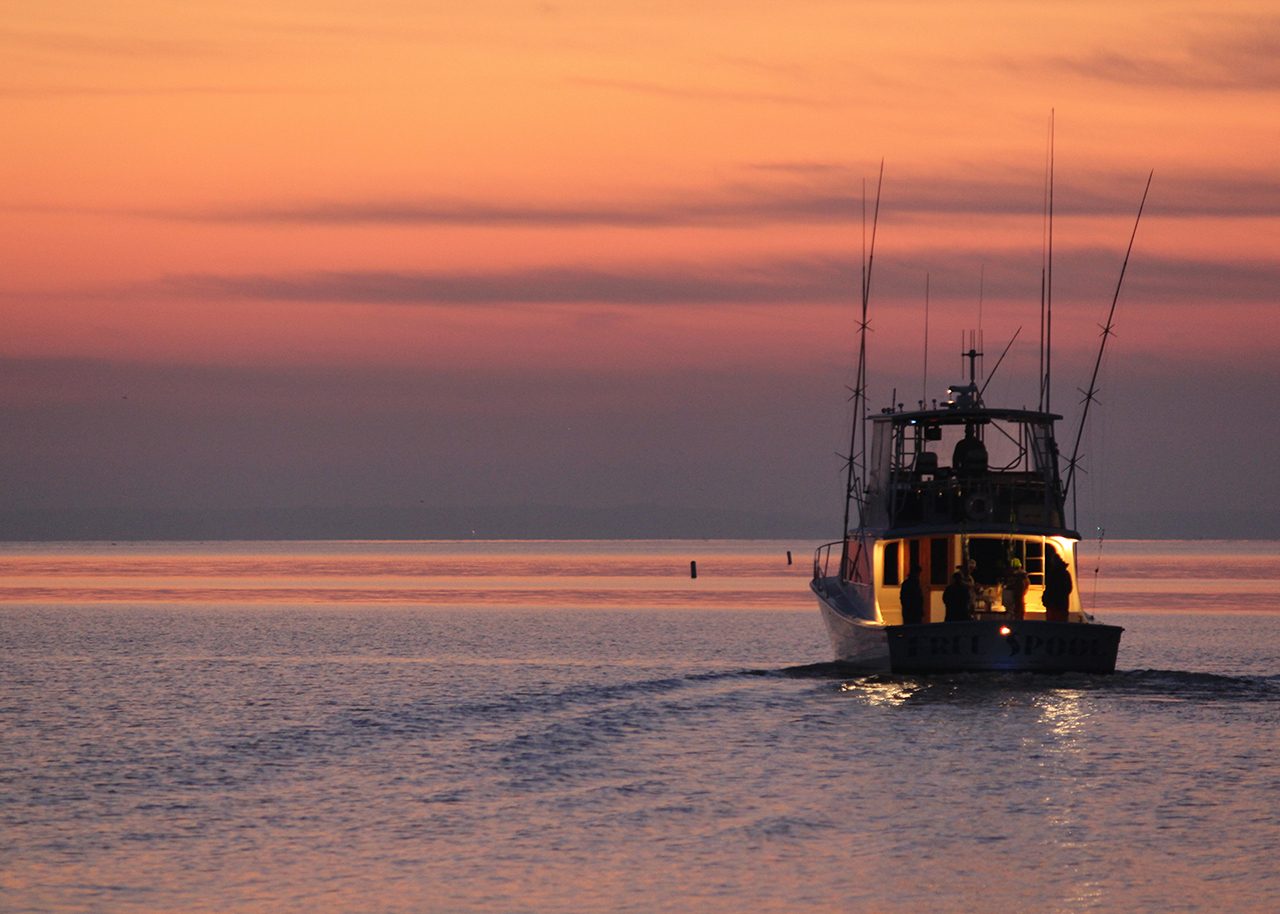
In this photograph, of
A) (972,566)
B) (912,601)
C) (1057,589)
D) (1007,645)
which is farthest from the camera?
(972,566)

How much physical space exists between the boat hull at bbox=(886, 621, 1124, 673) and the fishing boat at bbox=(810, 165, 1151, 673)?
0.08 ft

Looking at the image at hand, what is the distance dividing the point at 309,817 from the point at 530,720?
538 inches

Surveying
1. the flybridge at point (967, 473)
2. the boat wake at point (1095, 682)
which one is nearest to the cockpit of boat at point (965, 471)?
the flybridge at point (967, 473)

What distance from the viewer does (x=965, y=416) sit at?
4550 cm

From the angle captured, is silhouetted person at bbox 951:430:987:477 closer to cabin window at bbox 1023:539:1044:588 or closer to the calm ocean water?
cabin window at bbox 1023:539:1044:588

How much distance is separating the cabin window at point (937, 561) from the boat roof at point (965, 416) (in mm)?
3155

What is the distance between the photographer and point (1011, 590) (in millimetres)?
43469

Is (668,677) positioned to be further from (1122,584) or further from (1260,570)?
(1260,570)

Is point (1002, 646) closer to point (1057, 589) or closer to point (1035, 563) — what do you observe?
point (1057, 589)

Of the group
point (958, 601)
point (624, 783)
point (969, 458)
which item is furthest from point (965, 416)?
point (624, 783)

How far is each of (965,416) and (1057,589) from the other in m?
5.46

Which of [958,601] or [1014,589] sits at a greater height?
[1014,589]

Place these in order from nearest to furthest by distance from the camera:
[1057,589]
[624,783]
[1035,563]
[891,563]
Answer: [624,783]
[1057,589]
[1035,563]
[891,563]

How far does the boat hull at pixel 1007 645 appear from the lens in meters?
40.1
